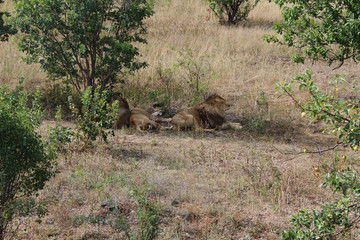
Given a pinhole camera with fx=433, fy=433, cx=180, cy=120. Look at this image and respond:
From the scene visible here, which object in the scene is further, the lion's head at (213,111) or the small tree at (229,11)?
the small tree at (229,11)

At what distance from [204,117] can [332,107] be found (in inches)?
250

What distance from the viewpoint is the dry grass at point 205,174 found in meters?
5.34

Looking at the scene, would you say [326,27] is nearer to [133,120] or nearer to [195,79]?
[133,120]

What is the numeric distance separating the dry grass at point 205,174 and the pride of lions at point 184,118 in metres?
0.26

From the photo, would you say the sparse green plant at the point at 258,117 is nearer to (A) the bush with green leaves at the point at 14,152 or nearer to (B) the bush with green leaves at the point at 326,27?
(B) the bush with green leaves at the point at 326,27

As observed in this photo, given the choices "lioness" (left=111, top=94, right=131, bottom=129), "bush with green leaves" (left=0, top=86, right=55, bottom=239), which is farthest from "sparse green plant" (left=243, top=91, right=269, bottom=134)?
"bush with green leaves" (left=0, top=86, right=55, bottom=239)

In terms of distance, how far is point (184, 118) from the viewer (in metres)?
9.39

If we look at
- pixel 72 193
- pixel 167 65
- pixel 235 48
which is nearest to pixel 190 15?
pixel 235 48

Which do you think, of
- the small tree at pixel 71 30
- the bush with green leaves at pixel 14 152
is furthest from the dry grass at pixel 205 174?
the small tree at pixel 71 30

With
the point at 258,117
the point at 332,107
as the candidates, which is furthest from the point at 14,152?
the point at 258,117

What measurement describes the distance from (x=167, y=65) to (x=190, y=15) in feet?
24.0

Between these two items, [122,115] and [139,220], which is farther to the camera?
[122,115]

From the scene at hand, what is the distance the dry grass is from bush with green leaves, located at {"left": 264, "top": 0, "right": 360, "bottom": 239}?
640 millimetres

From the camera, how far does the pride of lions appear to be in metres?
9.30
